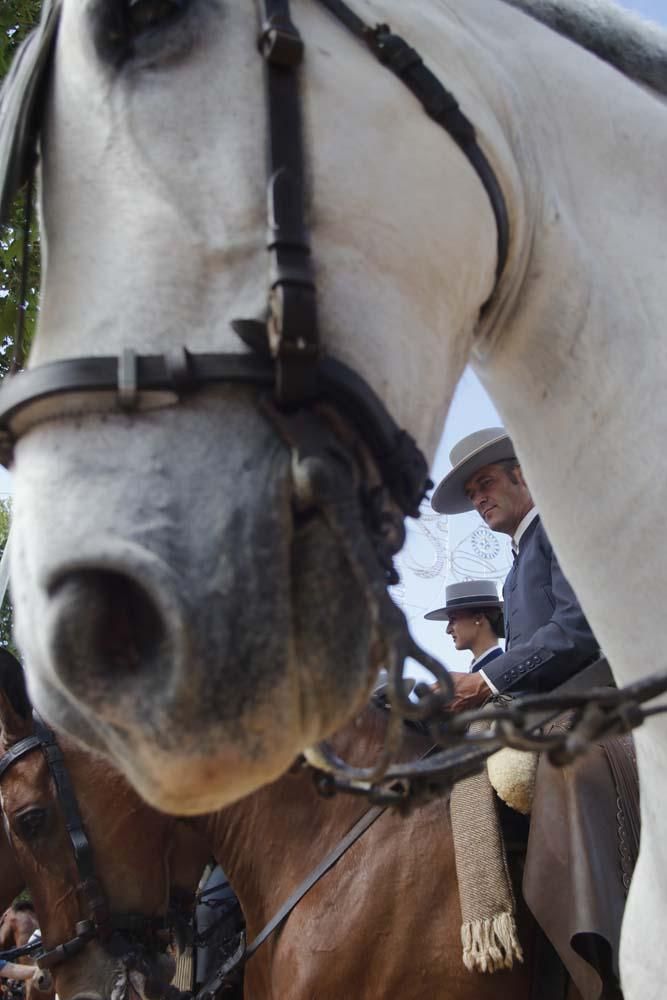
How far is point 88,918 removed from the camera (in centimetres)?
378

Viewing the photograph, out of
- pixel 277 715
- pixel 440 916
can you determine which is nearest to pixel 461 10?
pixel 277 715

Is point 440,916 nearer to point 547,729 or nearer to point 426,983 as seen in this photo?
point 426,983

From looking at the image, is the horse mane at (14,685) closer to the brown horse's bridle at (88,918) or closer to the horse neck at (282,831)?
the brown horse's bridle at (88,918)

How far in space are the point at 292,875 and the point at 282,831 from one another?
0.54 feet

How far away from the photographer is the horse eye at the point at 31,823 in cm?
379

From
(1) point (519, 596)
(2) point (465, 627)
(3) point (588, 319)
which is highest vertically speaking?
(3) point (588, 319)

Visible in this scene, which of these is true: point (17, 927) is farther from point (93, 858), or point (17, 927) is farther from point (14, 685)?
point (93, 858)

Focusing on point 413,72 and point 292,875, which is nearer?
point 413,72

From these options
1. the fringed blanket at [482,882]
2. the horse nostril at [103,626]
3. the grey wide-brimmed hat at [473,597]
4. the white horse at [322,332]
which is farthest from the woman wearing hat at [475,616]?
the horse nostril at [103,626]

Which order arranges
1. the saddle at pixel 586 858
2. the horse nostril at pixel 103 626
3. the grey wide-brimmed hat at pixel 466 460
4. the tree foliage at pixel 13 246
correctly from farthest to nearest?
the grey wide-brimmed hat at pixel 466 460
the tree foliage at pixel 13 246
the saddle at pixel 586 858
the horse nostril at pixel 103 626

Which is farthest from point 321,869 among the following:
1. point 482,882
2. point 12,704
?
point 12,704

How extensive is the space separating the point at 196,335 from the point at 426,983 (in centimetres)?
228

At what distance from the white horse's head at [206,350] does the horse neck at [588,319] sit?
0.39 ft

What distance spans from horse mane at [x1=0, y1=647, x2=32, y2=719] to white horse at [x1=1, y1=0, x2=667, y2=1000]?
122 inches
